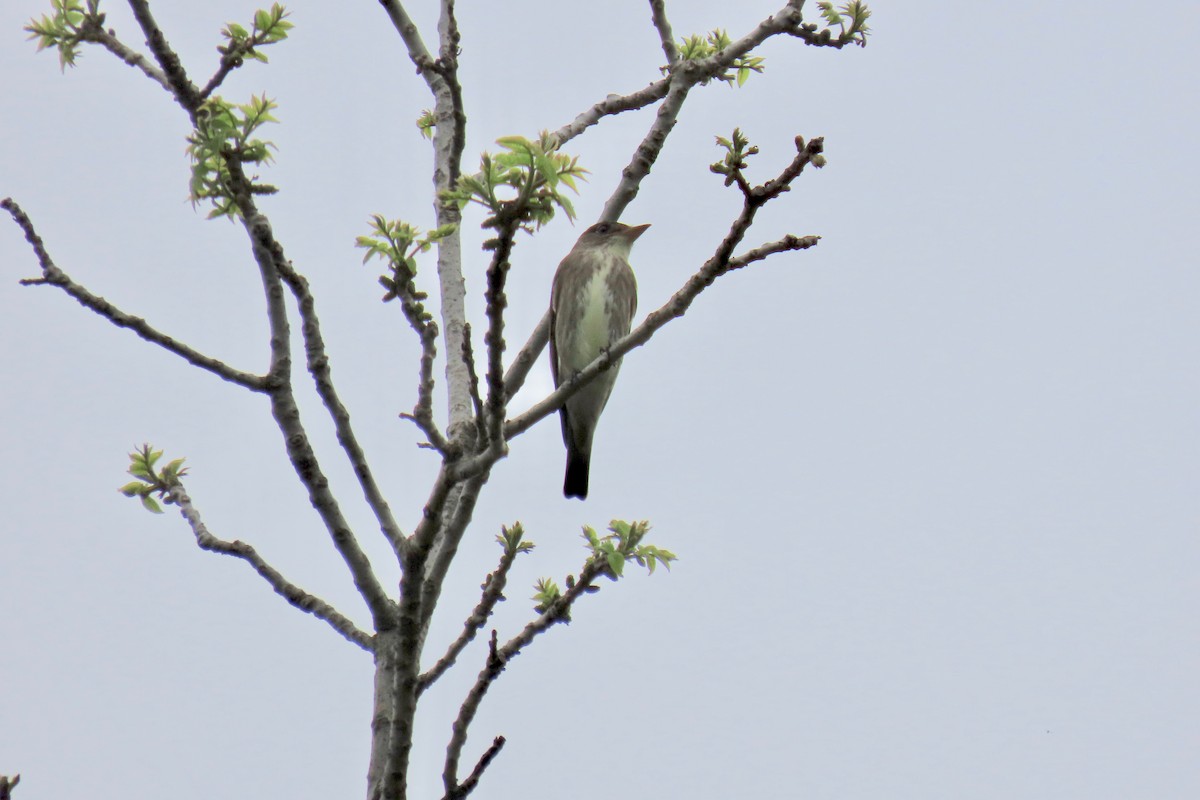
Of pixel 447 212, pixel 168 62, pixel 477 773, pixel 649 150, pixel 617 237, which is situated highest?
pixel 617 237

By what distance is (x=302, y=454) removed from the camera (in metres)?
4.11

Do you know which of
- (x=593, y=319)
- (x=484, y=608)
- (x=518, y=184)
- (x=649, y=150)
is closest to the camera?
(x=518, y=184)

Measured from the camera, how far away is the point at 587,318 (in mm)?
8398

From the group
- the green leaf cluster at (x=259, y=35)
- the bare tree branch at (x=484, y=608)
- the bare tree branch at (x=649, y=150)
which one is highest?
the bare tree branch at (x=649, y=150)

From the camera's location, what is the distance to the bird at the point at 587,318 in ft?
27.5

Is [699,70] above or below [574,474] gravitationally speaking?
below

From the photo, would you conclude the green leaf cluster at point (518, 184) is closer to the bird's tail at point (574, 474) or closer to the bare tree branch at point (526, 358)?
the bare tree branch at point (526, 358)

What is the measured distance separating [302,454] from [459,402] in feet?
2.64

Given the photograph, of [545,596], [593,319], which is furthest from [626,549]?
[593,319]

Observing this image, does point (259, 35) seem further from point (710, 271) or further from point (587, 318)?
point (587, 318)

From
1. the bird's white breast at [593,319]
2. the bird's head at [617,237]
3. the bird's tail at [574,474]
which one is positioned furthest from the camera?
the bird's tail at [574,474]

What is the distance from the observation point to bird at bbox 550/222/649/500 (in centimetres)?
839

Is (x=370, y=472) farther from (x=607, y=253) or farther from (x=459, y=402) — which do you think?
(x=607, y=253)

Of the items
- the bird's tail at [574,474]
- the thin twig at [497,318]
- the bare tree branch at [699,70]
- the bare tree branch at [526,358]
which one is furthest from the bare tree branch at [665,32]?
the bird's tail at [574,474]
